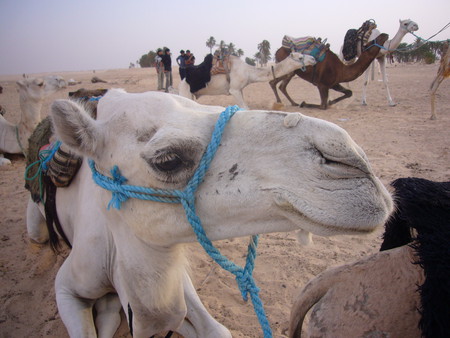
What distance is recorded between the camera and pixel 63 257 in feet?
10.2

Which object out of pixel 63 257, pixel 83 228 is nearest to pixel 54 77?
pixel 63 257

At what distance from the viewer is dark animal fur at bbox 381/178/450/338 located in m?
0.94

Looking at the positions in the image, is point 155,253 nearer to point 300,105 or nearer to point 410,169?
point 410,169

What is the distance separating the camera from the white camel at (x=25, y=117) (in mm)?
6488

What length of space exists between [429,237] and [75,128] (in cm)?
142

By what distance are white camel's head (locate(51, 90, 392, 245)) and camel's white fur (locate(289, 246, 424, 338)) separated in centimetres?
36

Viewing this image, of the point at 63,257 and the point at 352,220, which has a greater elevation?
the point at 352,220

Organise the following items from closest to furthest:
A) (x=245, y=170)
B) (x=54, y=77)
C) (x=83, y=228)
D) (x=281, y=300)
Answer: (x=245, y=170) → (x=83, y=228) → (x=281, y=300) → (x=54, y=77)

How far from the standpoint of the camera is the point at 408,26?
9781 mm

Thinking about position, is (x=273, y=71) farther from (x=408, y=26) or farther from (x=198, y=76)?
(x=408, y=26)

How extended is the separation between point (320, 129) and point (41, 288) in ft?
9.61

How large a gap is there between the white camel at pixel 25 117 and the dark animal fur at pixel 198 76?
397cm

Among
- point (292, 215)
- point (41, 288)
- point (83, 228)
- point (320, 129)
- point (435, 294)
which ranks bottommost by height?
point (41, 288)

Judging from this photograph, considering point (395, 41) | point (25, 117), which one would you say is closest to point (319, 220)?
point (25, 117)
